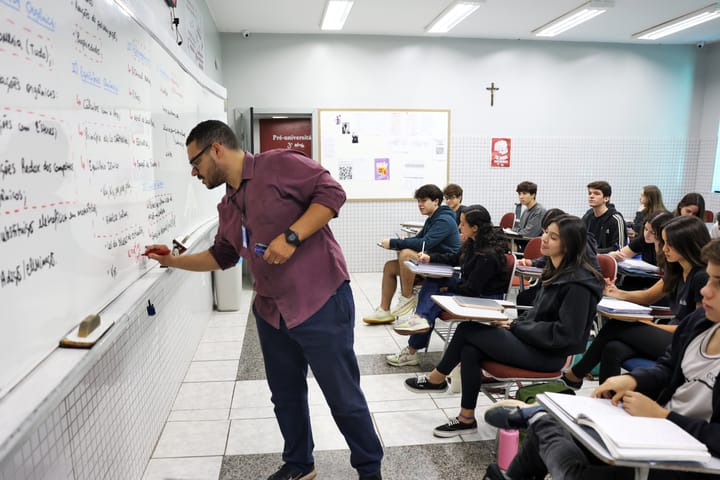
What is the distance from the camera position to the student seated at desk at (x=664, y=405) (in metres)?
1.42

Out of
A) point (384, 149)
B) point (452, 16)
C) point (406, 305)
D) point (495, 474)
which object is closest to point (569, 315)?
point (495, 474)

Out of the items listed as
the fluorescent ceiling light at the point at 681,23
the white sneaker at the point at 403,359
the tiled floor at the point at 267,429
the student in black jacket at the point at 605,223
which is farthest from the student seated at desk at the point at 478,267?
the fluorescent ceiling light at the point at 681,23

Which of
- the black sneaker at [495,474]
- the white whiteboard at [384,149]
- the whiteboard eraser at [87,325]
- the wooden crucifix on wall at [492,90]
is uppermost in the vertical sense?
the wooden crucifix on wall at [492,90]

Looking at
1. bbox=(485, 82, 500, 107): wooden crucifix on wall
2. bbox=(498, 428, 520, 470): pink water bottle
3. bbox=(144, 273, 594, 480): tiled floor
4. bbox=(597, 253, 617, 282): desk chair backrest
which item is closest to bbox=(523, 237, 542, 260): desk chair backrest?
bbox=(597, 253, 617, 282): desk chair backrest

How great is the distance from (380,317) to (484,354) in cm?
208

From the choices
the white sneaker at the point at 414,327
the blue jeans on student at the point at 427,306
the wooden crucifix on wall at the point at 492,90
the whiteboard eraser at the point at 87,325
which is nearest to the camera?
the whiteboard eraser at the point at 87,325

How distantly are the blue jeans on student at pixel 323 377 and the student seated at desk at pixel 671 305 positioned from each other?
141 centimetres

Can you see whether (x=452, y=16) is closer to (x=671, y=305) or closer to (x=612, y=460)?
(x=671, y=305)

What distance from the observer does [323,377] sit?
183 centimetres

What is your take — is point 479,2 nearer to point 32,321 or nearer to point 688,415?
point 688,415

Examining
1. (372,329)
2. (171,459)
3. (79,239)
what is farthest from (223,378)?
(79,239)

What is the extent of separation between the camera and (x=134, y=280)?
73.7 inches

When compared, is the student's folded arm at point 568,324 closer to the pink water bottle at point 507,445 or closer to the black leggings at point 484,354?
the black leggings at point 484,354

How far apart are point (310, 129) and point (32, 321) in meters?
5.69
